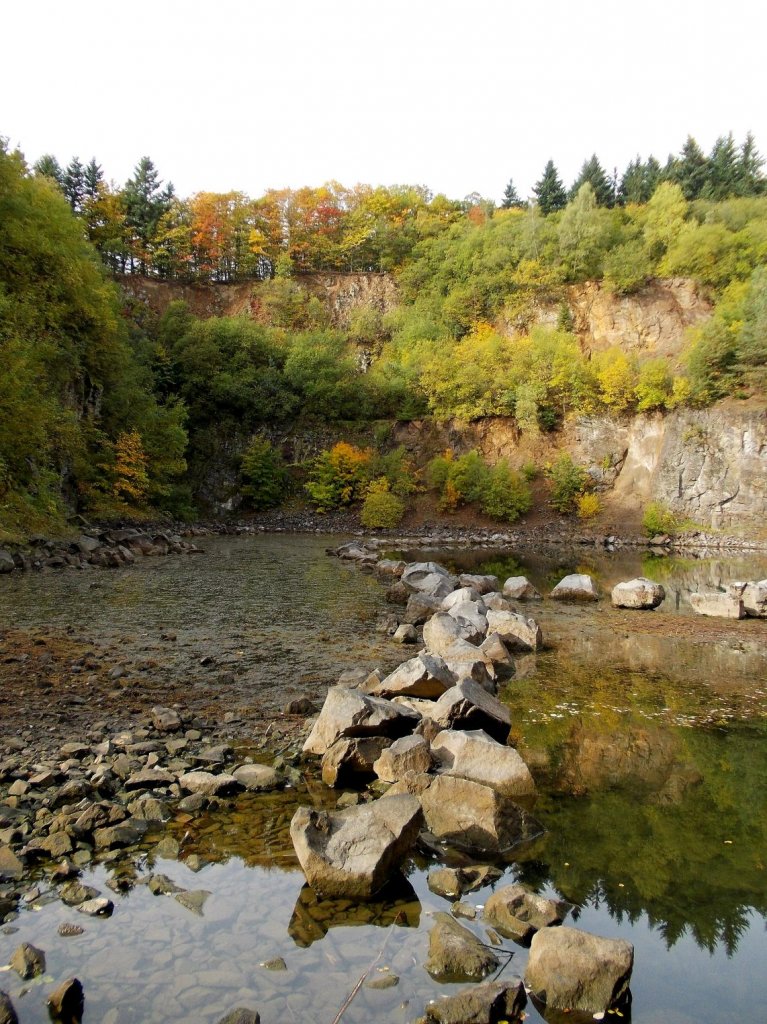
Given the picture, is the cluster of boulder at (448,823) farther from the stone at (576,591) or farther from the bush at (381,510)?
the bush at (381,510)

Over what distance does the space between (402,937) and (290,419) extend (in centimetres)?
5350

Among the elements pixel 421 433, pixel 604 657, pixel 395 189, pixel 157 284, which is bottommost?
pixel 604 657

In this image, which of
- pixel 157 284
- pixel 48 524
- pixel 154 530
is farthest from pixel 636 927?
pixel 157 284

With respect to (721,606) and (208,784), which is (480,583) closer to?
(721,606)

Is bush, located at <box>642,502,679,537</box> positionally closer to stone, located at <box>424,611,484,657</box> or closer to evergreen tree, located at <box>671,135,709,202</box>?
stone, located at <box>424,611,484,657</box>

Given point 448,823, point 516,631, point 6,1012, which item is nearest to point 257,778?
point 448,823

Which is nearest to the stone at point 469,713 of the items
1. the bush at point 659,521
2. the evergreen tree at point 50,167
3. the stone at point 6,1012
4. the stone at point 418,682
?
the stone at point 418,682

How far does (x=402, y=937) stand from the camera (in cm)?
475

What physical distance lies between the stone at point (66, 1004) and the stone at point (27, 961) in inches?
11.9

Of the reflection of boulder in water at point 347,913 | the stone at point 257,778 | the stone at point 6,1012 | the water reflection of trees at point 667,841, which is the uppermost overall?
the stone at point 6,1012

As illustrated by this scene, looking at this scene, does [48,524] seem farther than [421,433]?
No

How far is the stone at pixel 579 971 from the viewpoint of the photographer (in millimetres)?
4109

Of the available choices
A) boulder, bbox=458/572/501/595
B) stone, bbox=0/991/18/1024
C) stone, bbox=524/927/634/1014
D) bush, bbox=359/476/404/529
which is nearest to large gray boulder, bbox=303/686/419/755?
stone, bbox=524/927/634/1014

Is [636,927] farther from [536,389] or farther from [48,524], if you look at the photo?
[536,389]
